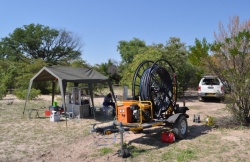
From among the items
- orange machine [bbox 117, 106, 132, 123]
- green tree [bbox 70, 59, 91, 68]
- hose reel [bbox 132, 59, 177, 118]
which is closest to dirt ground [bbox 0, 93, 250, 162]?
orange machine [bbox 117, 106, 132, 123]

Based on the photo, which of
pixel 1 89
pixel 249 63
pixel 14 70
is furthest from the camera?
pixel 14 70

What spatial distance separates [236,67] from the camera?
9.77m

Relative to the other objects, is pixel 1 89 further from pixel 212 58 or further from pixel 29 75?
Answer: pixel 212 58

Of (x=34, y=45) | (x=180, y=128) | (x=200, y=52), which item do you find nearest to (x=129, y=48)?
(x=34, y=45)

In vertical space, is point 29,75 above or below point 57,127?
above

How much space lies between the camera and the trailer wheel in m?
8.15

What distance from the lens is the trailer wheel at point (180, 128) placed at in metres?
8.15

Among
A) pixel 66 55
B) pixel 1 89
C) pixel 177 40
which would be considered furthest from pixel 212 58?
pixel 66 55

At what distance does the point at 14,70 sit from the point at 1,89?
34.1 feet

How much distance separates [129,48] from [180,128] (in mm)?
41646

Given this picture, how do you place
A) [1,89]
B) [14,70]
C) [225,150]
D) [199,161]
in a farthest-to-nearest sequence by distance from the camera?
1. [14,70]
2. [1,89]
3. [225,150]
4. [199,161]

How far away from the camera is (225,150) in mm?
7027

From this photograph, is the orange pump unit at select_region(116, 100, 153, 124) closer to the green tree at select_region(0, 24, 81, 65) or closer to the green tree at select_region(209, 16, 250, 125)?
the green tree at select_region(209, 16, 250, 125)

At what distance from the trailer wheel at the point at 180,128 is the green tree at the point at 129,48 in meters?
38.3
